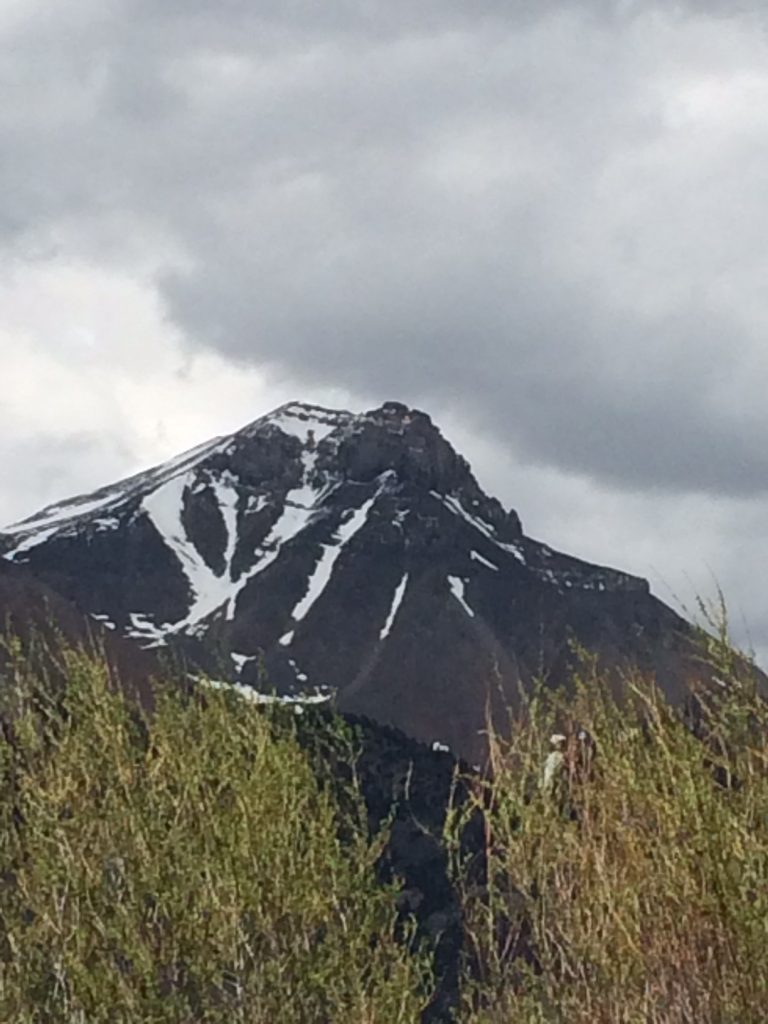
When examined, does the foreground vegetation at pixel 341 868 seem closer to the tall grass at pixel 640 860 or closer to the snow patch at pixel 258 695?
the tall grass at pixel 640 860

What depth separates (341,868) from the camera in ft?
56.9

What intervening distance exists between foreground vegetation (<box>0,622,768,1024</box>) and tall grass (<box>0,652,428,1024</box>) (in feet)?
0.10

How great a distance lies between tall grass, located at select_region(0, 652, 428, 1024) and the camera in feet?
54.4

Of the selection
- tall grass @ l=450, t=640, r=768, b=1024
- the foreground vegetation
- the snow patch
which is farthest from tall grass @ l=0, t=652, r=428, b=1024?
tall grass @ l=450, t=640, r=768, b=1024

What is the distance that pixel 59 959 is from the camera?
16703 mm

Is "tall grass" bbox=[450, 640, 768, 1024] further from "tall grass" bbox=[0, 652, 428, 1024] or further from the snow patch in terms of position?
the snow patch

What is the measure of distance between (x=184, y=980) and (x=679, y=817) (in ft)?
19.9

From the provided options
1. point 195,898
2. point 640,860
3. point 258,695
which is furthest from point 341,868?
point 640,860

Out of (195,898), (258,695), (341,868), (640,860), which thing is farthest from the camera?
(258,695)

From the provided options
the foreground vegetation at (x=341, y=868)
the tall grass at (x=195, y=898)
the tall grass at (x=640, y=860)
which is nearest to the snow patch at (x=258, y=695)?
the foreground vegetation at (x=341, y=868)

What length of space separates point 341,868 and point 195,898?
1.56 meters

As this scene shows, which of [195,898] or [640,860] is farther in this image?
[195,898]

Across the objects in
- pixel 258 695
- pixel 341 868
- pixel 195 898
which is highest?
pixel 258 695

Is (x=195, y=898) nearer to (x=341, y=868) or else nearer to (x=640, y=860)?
(x=341, y=868)
